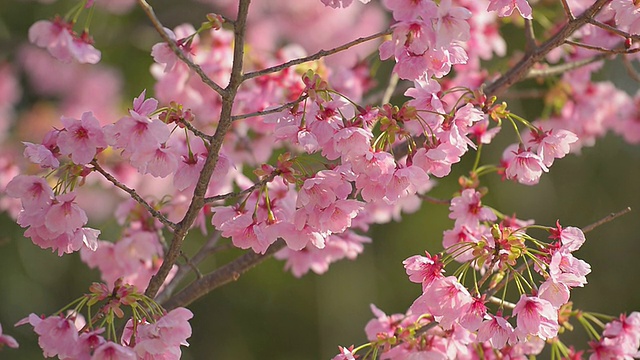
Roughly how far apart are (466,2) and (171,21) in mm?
1920

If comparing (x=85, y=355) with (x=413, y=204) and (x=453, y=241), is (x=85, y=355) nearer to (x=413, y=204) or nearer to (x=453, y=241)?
(x=453, y=241)

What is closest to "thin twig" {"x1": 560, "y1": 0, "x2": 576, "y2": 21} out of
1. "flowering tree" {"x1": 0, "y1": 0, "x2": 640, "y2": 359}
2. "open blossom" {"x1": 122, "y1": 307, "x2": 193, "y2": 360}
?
"flowering tree" {"x1": 0, "y1": 0, "x2": 640, "y2": 359}

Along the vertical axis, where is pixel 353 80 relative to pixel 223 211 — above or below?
above

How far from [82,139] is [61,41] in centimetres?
31

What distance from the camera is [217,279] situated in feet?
4.78

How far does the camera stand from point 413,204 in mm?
1750

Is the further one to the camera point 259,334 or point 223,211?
point 259,334

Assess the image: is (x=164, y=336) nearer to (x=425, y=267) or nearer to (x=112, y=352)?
(x=112, y=352)

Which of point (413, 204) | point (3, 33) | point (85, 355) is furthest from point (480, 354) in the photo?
point (3, 33)

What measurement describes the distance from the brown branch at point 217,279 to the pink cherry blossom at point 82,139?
0.39 meters

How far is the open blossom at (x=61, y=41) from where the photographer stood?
4.50 ft

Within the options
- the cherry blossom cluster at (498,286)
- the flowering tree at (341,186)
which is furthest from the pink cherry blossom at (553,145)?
the cherry blossom cluster at (498,286)

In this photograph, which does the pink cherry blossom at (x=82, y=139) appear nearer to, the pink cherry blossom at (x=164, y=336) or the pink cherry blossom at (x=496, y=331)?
the pink cherry blossom at (x=164, y=336)

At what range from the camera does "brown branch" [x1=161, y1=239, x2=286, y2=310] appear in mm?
1442
